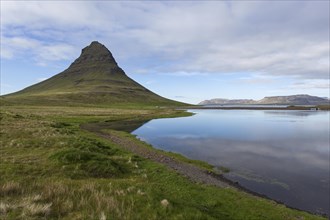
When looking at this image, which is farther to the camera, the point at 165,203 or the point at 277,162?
the point at 277,162

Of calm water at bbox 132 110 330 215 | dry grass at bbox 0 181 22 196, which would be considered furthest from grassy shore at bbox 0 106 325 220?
calm water at bbox 132 110 330 215

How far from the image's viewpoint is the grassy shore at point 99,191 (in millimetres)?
10508

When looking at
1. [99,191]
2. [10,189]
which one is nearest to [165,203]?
[99,191]

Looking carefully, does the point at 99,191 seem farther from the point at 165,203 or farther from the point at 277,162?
the point at 277,162

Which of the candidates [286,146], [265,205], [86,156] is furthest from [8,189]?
[286,146]

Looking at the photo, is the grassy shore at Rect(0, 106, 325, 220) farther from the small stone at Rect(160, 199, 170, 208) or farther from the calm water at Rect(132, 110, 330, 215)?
the calm water at Rect(132, 110, 330, 215)

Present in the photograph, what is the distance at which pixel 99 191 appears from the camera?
13.1m

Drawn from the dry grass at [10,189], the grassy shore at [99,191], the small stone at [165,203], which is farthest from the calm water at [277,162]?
the dry grass at [10,189]

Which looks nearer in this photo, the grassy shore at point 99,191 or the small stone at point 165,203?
the grassy shore at point 99,191

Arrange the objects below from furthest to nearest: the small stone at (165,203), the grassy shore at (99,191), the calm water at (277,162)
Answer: the calm water at (277,162) → the small stone at (165,203) → the grassy shore at (99,191)

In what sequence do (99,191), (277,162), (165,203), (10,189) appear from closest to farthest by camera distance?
(165,203), (10,189), (99,191), (277,162)

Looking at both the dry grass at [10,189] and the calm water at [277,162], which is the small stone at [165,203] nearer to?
the dry grass at [10,189]

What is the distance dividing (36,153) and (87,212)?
1788 cm

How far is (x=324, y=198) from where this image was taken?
22891 millimetres
